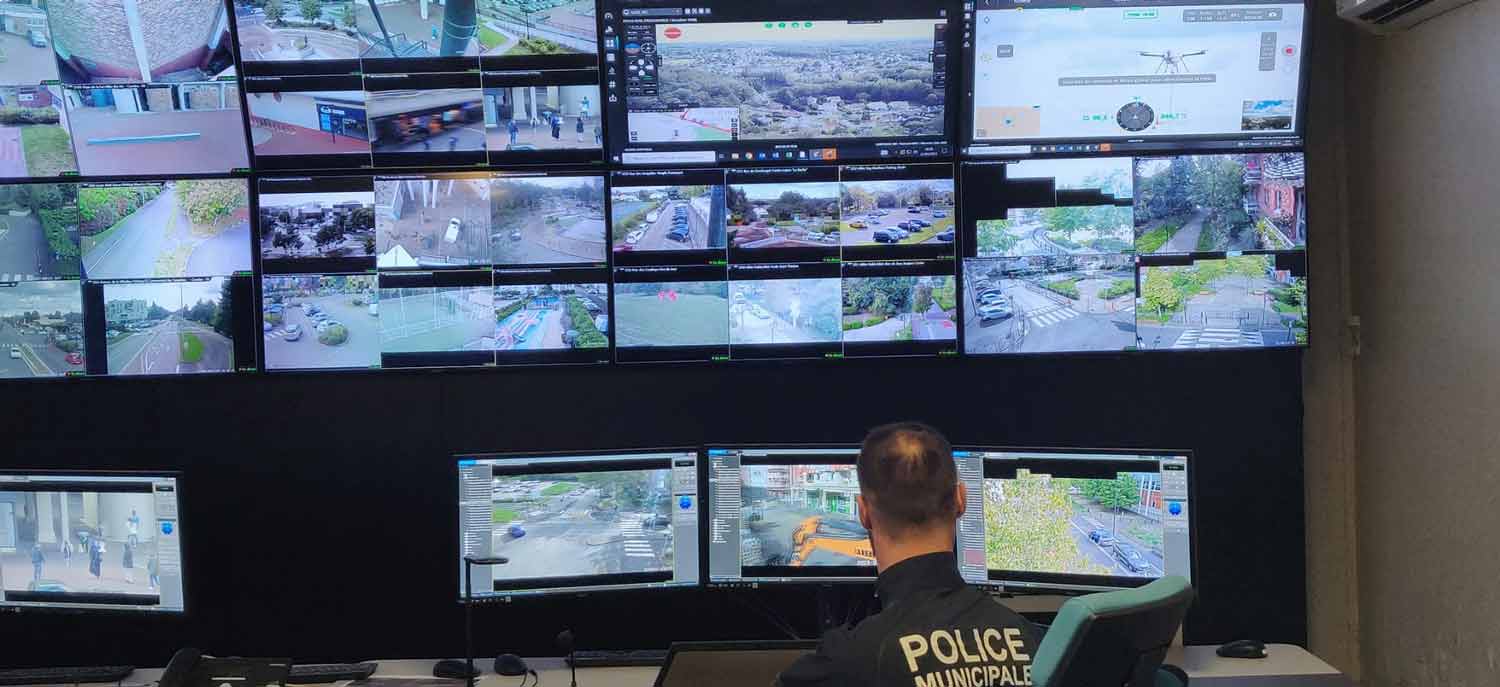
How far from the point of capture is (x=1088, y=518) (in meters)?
2.79

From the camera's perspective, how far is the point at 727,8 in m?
3.08

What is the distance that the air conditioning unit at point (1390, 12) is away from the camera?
2863 mm

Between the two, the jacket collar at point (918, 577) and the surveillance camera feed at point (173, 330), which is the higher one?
the surveillance camera feed at point (173, 330)

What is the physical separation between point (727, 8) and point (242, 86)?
4.52 ft

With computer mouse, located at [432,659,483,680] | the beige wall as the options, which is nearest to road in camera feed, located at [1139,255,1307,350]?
the beige wall

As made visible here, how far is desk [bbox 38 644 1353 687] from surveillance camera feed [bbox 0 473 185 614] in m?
0.26

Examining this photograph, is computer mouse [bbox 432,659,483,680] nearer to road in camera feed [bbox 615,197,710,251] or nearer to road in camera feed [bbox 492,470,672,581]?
road in camera feed [bbox 492,470,672,581]

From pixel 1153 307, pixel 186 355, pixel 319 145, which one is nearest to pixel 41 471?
pixel 186 355

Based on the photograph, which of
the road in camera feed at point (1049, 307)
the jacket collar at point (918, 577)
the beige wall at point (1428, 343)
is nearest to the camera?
the jacket collar at point (918, 577)

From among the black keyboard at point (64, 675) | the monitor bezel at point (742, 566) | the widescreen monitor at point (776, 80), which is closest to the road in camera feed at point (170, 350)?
the black keyboard at point (64, 675)

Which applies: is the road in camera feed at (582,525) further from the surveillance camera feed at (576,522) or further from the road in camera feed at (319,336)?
the road in camera feed at (319,336)

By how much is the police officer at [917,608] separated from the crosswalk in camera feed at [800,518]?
3.49 ft

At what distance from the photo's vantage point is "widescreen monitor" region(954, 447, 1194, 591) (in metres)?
2.77

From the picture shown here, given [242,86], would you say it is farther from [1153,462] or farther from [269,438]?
[1153,462]
